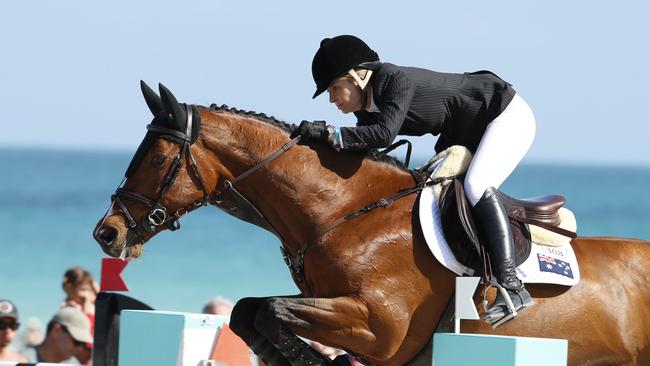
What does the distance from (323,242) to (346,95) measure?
0.63 m

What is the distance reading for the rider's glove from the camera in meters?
5.21

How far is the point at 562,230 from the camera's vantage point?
5359 mm

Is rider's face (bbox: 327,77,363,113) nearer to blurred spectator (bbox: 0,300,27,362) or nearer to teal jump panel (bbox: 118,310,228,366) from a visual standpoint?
teal jump panel (bbox: 118,310,228,366)

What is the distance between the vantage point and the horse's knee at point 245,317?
5.12 m

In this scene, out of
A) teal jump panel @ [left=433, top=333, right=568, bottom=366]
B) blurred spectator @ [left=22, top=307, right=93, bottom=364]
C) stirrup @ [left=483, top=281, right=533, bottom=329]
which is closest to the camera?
teal jump panel @ [left=433, top=333, right=568, bottom=366]

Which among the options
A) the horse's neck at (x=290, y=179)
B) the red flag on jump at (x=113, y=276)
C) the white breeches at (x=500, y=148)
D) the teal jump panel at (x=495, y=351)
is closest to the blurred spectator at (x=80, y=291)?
the red flag on jump at (x=113, y=276)

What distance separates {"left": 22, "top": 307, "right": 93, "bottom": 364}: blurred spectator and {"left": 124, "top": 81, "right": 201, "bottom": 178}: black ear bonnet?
2277 mm

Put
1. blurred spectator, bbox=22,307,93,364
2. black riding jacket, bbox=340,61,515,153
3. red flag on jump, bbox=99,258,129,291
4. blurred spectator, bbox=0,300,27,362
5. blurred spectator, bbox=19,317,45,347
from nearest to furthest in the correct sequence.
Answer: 1. black riding jacket, bbox=340,61,515,153
2. red flag on jump, bbox=99,258,129,291
3. blurred spectator, bbox=0,300,27,362
4. blurred spectator, bbox=22,307,93,364
5. blurred spectator, bbox=19,317,45,347

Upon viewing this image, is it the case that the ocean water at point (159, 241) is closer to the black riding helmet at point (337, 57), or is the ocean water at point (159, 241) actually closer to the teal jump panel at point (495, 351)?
the black riding helmet at point (337, 57)

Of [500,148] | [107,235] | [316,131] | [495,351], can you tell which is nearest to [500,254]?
[500,148]

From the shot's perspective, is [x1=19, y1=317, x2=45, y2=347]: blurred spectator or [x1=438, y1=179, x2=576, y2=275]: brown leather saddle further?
[x1=19, y1=317, x2=45, y2=347]: blurred spectator

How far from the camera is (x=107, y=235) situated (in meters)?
5.10

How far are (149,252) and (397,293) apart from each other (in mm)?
22198

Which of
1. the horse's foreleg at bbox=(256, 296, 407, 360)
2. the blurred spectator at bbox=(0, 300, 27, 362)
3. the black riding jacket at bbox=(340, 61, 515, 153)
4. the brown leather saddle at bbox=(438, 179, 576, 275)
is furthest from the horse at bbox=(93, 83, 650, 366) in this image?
the blurred spectator at bbox=(0, 300, 27, 362)
